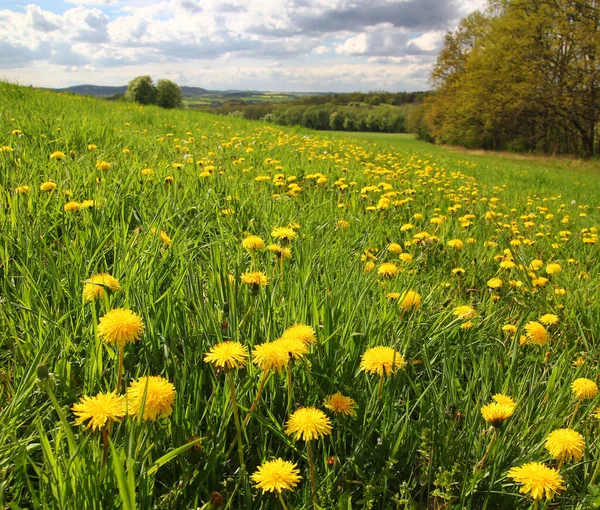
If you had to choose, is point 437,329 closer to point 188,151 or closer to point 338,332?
point 338,332

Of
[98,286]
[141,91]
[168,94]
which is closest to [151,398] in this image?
[98,286]

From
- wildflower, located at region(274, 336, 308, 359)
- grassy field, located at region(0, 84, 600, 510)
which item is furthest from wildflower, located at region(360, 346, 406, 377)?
wildflower, located at region(274, 336, 308, 359)

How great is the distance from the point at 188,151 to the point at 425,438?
4809 mm

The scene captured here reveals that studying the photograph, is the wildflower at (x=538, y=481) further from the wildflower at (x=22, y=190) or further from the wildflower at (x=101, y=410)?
the wildflower at (x=22, y=190)

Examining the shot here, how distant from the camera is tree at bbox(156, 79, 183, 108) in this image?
1625 inches

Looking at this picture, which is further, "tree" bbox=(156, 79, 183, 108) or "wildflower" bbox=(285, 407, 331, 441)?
"tree" bbox=(156, 79, 183, 108)

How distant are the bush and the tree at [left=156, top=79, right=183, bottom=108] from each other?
0.77 meters

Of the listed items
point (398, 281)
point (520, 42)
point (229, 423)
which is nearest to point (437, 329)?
point (398, 281)

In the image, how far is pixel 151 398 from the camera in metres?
0.98

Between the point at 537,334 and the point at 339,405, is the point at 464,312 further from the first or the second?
the point at 339,405

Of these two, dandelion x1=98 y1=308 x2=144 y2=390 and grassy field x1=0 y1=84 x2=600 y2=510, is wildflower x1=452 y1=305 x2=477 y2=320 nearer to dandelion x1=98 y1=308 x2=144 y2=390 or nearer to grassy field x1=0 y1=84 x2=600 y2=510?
grassy field x1=0 y1=84 x2=600 y2=510

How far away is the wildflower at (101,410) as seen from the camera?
94 centimetres

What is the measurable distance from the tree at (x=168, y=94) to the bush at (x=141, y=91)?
2.53ft

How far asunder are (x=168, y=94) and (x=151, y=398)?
46.0 metres
